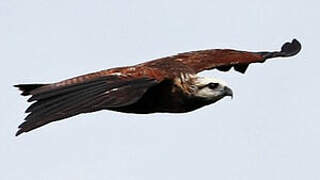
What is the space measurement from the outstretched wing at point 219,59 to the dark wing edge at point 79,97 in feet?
5.27

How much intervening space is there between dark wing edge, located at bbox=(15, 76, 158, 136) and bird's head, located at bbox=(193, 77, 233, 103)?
3.79ft

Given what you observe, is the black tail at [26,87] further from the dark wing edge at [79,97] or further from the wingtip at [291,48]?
the wingtip at [291,48]

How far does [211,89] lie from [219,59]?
126 cm

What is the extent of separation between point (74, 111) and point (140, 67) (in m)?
1.98

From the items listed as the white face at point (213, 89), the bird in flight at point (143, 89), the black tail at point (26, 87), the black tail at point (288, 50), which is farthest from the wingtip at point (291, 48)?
the black tail at point (26, 87)

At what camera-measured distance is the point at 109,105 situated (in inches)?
660

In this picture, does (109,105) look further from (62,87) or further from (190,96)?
(190,96)

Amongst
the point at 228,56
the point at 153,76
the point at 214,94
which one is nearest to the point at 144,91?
the point at 153,76

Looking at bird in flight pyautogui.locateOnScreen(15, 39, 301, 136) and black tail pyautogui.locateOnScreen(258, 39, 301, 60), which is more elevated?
black tail pyautogui.locateOnScreen(258, 39, 301, 60)

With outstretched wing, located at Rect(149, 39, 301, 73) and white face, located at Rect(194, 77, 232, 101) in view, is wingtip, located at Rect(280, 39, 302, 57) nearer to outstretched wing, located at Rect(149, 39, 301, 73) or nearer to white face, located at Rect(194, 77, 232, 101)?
outstretched wing, located at Rect(149, 39, 301, 73)

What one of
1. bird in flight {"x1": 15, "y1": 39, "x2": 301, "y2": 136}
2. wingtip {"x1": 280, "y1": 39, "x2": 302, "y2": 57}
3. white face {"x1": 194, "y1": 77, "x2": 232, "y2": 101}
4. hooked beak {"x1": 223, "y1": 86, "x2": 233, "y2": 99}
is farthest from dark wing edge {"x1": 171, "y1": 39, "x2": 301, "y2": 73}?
hooked beak {"x1": 223, "y1": 86, "x2": 233, "y2": 99}

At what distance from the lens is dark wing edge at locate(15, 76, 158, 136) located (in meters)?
16.4

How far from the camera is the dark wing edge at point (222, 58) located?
19580 mm

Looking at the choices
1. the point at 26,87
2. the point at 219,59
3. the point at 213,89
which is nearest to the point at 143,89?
the point at 26,87
